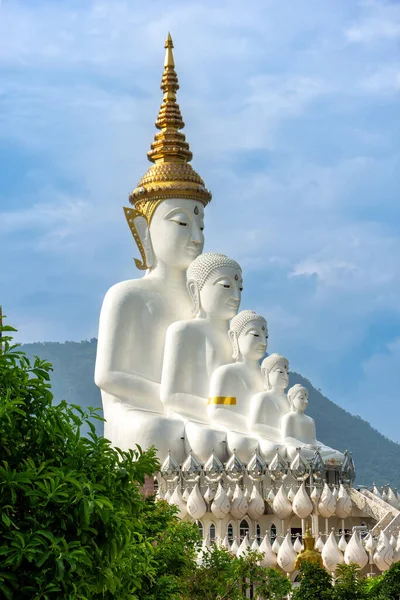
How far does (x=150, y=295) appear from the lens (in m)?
27.0

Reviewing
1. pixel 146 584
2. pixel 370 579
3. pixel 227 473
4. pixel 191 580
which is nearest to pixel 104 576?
pixel 146 584

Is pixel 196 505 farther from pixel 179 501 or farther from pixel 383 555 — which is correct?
pixel 383 555

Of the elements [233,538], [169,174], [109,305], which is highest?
[169,174]

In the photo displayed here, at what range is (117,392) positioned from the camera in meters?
26.1

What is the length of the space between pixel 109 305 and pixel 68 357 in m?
84.5

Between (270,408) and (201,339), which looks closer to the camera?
(270,408)

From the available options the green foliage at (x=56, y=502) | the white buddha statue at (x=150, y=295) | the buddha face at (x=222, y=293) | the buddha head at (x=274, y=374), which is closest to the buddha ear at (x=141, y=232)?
the white buddha statue at (x=150, y=295)

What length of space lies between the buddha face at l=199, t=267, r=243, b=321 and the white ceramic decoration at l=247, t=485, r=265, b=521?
424 cm

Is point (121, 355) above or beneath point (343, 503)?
above

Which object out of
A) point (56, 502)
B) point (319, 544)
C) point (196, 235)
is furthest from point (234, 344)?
point (56, 502)

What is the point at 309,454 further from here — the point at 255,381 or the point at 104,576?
the point at 104,576

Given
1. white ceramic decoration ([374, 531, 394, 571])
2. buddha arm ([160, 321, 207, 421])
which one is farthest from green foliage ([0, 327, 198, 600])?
buddha arm ([160, 321, 207, 421])

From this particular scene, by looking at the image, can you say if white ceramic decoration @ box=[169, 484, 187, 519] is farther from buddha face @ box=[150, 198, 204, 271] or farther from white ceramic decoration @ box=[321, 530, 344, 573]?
buddha face @ box=[150, 198, 204, 271]

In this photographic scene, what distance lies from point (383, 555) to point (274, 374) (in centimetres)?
531
